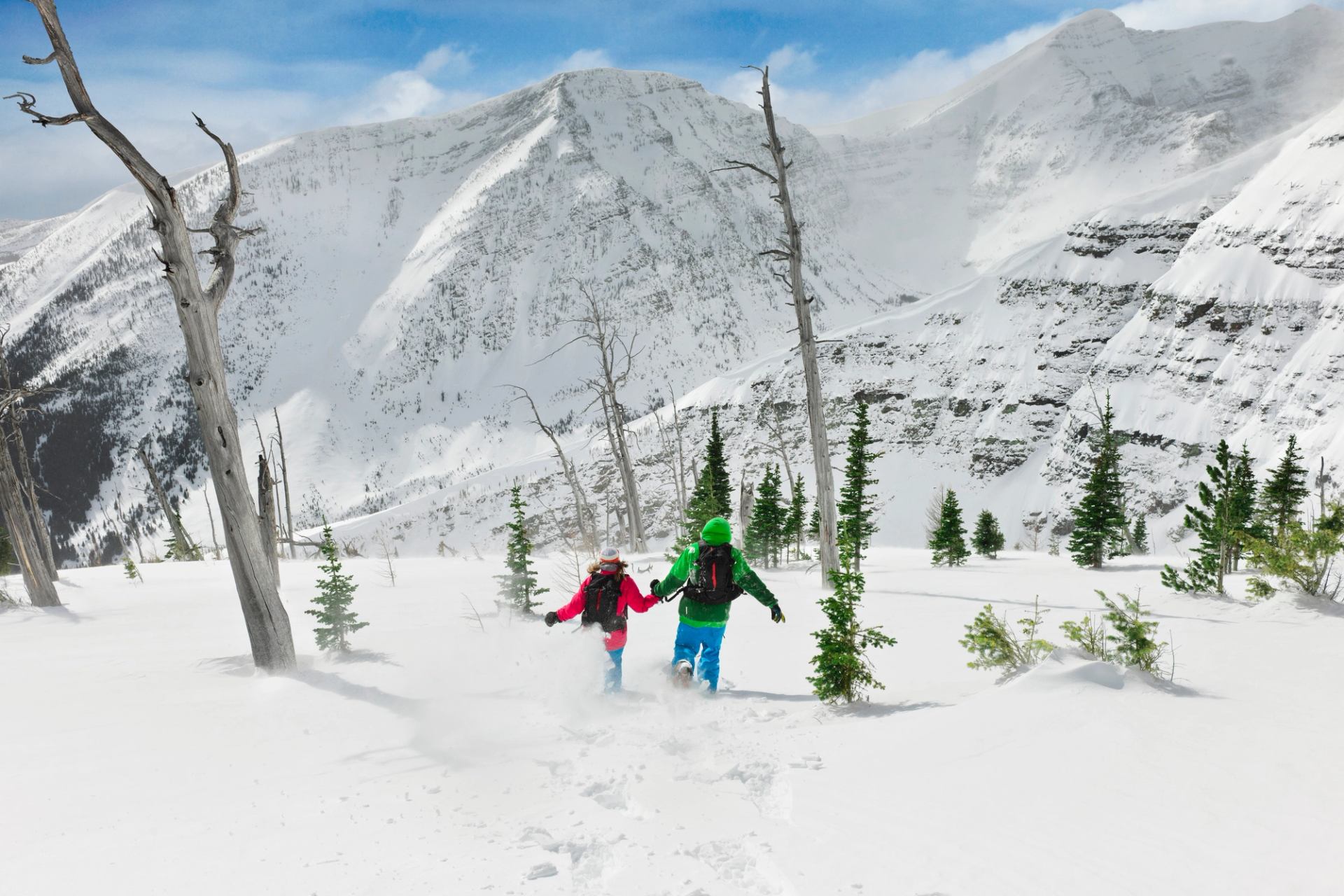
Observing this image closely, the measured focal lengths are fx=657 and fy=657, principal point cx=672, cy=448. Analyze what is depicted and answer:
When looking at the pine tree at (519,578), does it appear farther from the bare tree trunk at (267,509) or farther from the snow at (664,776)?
the bare tree trunk at (267,509)

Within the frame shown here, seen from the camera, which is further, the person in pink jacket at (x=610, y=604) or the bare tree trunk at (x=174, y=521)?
the bare tree trunk at (x=174, y=521)

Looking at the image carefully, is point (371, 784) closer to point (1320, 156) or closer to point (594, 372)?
point (1320, 156)

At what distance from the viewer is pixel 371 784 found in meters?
4.20

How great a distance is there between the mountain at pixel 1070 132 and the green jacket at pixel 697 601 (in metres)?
151

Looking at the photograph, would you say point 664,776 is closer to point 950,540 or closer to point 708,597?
point 708,597

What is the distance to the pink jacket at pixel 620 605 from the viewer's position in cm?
638

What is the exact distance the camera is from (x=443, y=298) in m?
137

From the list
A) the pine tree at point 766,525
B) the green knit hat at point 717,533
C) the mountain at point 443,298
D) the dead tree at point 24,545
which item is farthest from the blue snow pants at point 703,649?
the mountain at point 443,298

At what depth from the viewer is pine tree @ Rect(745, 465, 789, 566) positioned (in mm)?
24297

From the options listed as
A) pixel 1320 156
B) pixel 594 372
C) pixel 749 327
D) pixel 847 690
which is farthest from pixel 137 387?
pixel 1320 156

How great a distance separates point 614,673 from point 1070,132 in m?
191

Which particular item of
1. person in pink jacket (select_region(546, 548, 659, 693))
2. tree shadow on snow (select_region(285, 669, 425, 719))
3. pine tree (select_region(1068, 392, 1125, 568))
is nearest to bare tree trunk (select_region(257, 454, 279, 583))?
tree shadow on snow (select_region(285, 669, 425, 719))

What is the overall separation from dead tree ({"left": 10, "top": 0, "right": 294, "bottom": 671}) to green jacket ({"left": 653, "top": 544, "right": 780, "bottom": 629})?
162 inches

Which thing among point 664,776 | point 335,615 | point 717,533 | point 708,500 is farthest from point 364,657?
point 708,500
